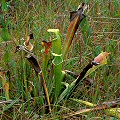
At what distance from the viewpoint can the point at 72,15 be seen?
184 cm

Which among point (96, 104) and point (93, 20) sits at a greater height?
point (93, 20)

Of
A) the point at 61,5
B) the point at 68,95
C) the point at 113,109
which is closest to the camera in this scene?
the point at 113,109

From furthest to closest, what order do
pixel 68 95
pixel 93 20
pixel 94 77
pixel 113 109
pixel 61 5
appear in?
pixel 61 5, pixel 93 20, pixel 94 77, pixel 68 95, pixel 113 109

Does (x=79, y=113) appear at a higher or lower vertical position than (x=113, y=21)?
lower

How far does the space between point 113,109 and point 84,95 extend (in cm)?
20

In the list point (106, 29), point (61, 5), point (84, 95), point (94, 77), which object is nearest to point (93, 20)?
point (106, 29)

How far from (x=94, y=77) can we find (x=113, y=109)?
0.30 meters

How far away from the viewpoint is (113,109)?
1.68 m

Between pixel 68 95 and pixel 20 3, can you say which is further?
pixel 20 3

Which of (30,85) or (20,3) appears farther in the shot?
(20,3)

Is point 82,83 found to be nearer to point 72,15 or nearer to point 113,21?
point 72,15

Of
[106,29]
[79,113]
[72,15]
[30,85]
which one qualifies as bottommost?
[79,113]

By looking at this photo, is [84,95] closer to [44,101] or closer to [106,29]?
[44,101]

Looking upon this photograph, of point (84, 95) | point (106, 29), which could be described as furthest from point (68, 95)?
point (106, 29)
